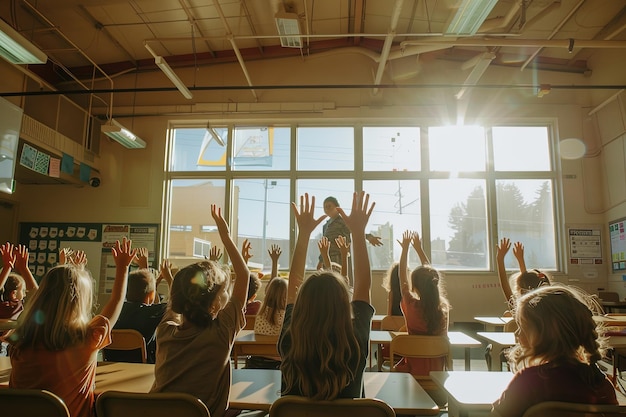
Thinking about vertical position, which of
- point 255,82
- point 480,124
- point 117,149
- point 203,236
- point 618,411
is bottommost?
point 618,411

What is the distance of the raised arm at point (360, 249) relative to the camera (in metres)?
1.70

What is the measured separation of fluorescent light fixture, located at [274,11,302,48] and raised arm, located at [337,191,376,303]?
12.3 ft

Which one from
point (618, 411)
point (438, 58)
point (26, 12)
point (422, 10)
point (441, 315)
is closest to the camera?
point (618, 411)

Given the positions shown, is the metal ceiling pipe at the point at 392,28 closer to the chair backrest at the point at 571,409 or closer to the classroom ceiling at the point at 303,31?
the classroom ceiling at the point at 303,31

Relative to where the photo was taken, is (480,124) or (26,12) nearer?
(26,12)

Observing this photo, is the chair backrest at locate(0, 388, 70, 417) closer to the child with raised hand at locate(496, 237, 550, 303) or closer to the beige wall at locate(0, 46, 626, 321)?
the child with raised hand at locate(496, 237, 550, 303)

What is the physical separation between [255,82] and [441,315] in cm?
635

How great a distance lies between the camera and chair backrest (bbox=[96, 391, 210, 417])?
1302 mm

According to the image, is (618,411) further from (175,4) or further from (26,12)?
(26,12)

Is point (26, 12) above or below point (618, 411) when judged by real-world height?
above

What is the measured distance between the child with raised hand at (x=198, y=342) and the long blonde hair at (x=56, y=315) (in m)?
0.30

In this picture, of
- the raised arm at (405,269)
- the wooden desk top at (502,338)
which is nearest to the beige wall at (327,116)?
the wooden desk top at (502,338)

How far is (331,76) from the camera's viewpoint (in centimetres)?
A: 787

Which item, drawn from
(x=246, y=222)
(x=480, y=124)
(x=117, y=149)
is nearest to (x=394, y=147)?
(x=480, y=124)
